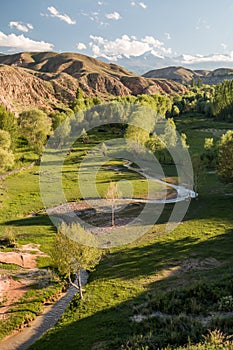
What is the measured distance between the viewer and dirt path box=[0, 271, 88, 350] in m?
28.2

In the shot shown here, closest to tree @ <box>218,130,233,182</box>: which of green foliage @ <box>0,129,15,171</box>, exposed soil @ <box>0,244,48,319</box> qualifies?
exposed soil @ <box>0,244,48,319</box>

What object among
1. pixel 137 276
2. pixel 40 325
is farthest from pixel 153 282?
pixel 40 325

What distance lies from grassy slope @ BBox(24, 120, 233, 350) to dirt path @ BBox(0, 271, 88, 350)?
1210 mm

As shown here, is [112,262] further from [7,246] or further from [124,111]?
[124,111]

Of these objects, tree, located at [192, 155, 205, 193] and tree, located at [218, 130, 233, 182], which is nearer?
tree, located at [218, 130, 233, 182]

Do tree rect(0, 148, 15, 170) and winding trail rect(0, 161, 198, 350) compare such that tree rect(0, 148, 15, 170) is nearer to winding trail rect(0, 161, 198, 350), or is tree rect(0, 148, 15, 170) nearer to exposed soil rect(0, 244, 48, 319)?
exposed soil rect(0, 244, 48, 319)

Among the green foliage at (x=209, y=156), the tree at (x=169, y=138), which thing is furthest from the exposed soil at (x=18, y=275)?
the tree at (x=169, y=138)

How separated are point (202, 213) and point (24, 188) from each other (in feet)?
138

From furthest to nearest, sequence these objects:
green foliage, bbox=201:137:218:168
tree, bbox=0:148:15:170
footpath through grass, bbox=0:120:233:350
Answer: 1. green foliage, bbox=201:137:218:168
2. tree, bbox=0:148:15:170
3. footpath through grass, bbox=0:120:233:350

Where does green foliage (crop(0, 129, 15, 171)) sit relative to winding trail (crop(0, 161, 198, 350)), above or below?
above

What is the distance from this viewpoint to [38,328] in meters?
30.6

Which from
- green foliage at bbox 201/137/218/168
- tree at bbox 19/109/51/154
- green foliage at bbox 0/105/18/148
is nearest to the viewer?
green foliage at bbox 201/137/218/168

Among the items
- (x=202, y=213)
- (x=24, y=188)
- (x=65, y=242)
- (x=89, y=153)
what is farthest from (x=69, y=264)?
(x=89, y=153)

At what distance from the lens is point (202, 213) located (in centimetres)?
5834
